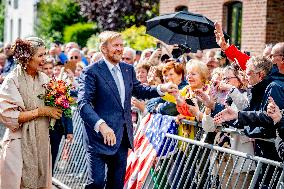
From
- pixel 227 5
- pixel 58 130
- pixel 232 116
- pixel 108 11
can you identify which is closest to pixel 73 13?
pixel 108 11

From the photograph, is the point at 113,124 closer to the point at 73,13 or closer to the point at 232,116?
the point at 232,116

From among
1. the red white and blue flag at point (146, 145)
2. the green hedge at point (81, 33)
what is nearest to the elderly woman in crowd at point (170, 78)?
the red white and blue flag at point (146, 145)

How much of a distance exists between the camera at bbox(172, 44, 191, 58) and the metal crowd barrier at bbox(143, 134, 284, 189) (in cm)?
309

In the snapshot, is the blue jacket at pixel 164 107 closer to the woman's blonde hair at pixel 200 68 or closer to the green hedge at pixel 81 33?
the woman's blonde hair at pixel 200 68

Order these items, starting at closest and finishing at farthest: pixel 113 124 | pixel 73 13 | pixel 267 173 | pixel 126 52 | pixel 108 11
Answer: pixel 267 173 → pixel 113 124 → pixel 126 52 → pixel 108 11 → pixel 73 13

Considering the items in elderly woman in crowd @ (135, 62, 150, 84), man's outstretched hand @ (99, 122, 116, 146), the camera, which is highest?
the camera

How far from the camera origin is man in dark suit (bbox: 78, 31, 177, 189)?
24.5 ft

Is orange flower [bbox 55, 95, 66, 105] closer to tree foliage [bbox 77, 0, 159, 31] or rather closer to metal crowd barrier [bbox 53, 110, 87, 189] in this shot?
metal crowd barrier [bbox 53, 110, 87, 189]

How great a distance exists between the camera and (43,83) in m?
7.65

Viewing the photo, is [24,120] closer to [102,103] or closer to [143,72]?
[102,103]

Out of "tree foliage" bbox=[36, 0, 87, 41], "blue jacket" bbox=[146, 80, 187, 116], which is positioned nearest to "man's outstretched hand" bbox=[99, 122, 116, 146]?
"blue jacket" bbox=[146, 80, 187, 116]

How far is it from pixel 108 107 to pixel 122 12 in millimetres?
21781

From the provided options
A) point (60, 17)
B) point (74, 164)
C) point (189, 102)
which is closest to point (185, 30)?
point (74, 164)

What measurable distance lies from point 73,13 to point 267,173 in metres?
33.5
